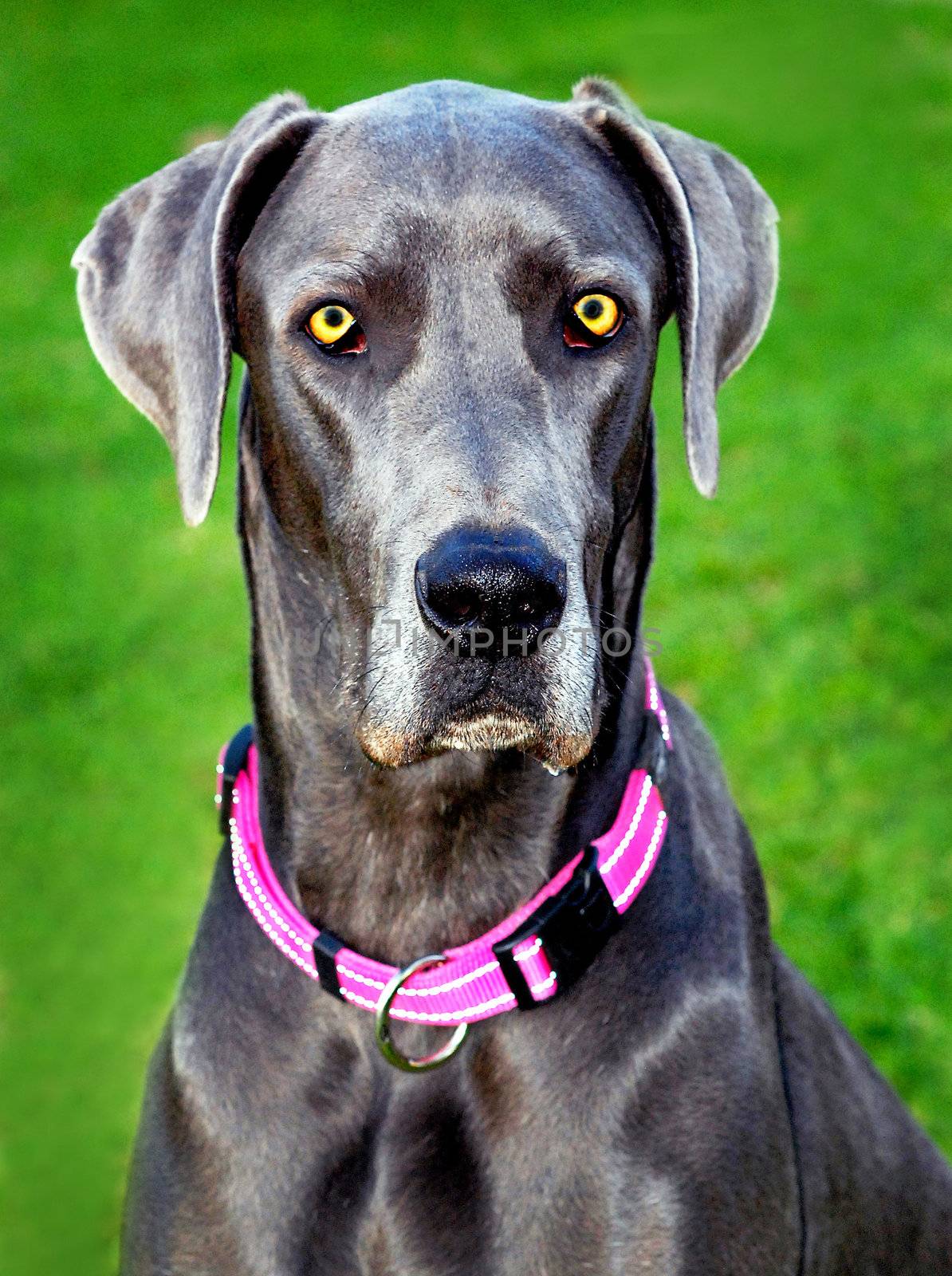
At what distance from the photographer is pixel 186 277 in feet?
9.40

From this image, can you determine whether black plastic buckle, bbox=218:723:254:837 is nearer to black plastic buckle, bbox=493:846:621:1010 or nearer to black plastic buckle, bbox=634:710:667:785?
black plastic buckle, bbox=493:846:621:1010

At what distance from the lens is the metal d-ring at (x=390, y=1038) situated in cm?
268

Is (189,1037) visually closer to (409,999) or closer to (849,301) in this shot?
(409,999)

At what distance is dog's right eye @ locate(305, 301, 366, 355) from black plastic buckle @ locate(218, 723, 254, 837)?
0.86 m

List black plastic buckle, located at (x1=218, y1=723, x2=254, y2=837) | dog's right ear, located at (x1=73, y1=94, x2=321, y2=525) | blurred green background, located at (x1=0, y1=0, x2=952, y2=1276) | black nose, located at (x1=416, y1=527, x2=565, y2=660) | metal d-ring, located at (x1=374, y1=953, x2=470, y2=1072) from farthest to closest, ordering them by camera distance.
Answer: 1. blurred green background, located at (x1=0, y1=0, x2=952, y2=1276)
2. black plastic buckle, located at (x1=218, y1=723, x2=254, y2=837)
3. dog's right ear, located at (x1=73, y1=94, x2=321, y2=525)
4. metal d-ring, located at (x1=374, y1=953, x2=470, y2=1072)
5. black nose, located at (x1=416, y1=527, x2=565, y2=660)

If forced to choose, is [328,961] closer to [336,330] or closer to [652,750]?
[652,750]

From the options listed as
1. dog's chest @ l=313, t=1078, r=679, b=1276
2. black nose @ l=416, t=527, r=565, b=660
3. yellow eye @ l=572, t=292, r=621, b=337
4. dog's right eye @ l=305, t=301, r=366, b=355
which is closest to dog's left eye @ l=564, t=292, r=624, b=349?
yellow eye @ l=572, t=292, r=621, b=337

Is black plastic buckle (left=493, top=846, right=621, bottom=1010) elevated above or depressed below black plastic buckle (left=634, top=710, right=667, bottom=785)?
below

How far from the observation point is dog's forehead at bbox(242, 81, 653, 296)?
2697mm

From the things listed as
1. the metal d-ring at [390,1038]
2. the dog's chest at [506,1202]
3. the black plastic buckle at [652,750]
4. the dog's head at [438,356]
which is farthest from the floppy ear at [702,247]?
the dog's chest at [506,1202]

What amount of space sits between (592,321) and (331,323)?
472 millimetres

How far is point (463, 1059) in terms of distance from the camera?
2775mm

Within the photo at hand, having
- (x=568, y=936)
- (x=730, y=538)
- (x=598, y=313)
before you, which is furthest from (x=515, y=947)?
(x=730, y=538)

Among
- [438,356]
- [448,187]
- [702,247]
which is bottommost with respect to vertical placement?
[438,356]
